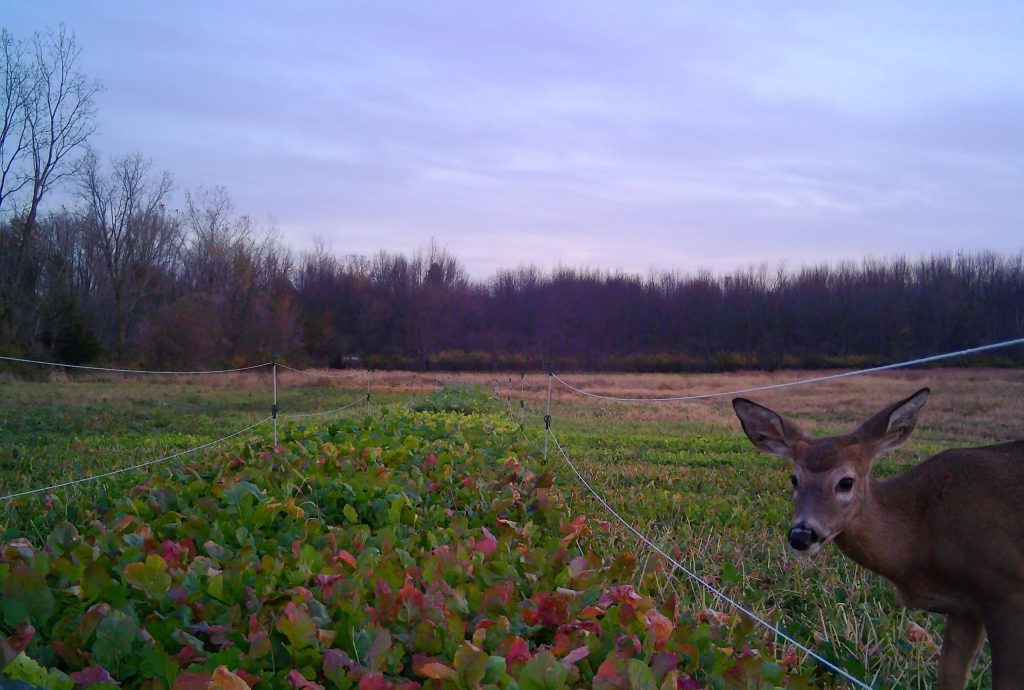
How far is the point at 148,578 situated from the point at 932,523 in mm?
3376

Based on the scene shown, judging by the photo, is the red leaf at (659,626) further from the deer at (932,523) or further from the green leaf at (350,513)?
the green leaf at (350,513)

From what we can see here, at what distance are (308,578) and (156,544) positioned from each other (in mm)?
1001

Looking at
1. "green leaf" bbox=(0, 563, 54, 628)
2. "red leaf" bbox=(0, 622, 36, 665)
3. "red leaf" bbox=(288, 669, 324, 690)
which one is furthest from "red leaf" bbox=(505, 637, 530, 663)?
"green leaf" bbox=(0, 563, 54, 628)

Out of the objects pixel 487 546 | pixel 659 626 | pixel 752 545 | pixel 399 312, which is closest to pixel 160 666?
pixel 659 626

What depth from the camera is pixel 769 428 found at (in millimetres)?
4160

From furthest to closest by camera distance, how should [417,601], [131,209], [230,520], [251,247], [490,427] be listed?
[251,247], [131,209], [490,427], [230,520], [417,601]

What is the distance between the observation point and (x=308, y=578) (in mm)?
3312

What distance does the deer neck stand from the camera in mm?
3836

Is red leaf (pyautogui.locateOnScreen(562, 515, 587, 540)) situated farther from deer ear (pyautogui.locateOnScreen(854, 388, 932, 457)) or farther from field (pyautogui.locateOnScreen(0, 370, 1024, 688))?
deer ear (pyautogui.locateOnScreen(854, 388, 932, 457))

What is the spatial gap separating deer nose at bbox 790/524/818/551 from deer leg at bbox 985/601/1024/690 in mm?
796

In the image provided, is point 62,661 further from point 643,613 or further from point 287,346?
point 287,346

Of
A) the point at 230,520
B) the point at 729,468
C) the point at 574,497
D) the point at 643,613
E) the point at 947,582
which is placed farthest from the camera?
the point at 729,468

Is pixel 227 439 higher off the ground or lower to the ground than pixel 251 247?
lower

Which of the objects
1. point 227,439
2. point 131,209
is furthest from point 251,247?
point 227,439
